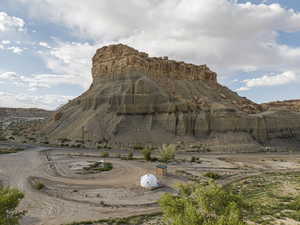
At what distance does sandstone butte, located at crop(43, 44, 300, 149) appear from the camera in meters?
53.0

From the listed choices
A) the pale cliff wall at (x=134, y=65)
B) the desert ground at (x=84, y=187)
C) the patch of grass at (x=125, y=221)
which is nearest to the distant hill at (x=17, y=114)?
the pale cliff wall at (x=134, y=65)

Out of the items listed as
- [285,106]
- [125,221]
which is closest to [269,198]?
[125,221]

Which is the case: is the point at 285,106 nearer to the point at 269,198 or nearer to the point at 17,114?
the point at 269,198

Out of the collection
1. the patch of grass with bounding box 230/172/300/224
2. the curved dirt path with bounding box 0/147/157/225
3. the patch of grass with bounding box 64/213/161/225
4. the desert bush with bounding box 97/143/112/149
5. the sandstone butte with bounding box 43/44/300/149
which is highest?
the sandstone butte with bounding box 43/44/300/149

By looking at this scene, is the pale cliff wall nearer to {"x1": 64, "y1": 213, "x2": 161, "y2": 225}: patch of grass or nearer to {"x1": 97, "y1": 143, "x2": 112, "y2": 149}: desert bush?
{"x1": 97, "y1": 143, "x2": 112, "y2": 149}: desert bush

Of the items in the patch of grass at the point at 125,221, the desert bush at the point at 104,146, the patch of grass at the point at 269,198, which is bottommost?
the patch of grass at the point at 125,221

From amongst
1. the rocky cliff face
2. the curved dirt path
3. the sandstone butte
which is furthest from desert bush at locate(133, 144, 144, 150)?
the rocky cliff face

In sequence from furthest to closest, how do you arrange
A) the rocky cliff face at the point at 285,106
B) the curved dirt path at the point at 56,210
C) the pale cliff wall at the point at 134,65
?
the rocky cliff face at the point at 285,106 → the pale cliff wall at the point at 134,65 → the curved dirt path at the point at 56,210

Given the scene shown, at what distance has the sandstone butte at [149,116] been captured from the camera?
53000 mm

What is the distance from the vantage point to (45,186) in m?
19.5

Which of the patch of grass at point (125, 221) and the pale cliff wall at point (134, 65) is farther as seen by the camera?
the pale cliff wall at point (134, 65)

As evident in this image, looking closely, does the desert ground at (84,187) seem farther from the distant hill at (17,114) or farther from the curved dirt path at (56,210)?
the distant hill at (17,114)

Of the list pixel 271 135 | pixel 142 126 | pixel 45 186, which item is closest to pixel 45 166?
pixel 45 186

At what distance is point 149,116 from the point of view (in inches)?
2249
